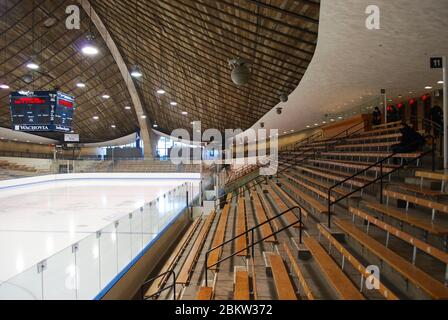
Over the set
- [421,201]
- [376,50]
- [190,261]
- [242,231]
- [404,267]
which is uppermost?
[376,50]

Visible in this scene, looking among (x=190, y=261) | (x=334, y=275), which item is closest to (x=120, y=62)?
(x=190, y=261)

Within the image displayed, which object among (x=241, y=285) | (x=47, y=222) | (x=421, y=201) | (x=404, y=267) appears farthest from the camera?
(x=47, y=222)

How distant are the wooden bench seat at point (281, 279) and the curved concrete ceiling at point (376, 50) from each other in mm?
3777

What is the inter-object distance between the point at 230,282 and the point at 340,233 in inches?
72.1

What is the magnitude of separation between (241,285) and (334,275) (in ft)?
4.10

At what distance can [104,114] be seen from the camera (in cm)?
2891

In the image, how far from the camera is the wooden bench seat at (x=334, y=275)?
10.1ft

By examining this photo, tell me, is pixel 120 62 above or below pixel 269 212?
above

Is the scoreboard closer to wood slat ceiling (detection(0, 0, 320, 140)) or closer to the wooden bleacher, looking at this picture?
wood slat ceiling (detection(0, 0, 320, 140))

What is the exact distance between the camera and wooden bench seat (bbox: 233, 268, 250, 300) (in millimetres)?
3852

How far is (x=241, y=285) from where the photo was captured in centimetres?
416

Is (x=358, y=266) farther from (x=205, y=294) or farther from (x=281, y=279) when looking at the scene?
(x=205, y=294)

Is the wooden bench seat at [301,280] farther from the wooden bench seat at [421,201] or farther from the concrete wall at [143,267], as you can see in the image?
the concrete wall at [143,267]

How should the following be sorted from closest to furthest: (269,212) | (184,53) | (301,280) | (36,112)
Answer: (301,280) < (269,212) < (36,112) < (184,53)
